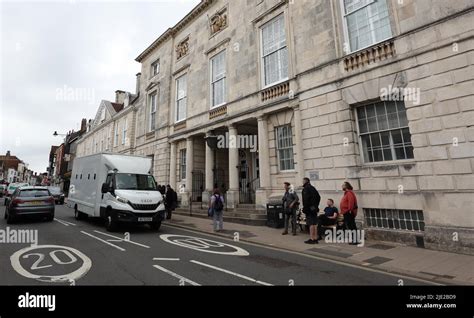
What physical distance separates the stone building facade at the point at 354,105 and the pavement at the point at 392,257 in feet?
2.44

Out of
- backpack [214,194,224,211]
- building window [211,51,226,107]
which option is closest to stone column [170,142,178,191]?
building window [211,51,226,107]

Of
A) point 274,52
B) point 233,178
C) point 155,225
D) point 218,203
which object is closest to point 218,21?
point 274,52

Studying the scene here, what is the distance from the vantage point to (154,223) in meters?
10.1

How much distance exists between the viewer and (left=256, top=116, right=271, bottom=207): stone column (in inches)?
495

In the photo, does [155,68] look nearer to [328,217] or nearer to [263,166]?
[263,166]

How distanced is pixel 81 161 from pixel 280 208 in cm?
1067

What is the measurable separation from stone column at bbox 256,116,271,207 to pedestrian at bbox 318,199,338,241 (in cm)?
364

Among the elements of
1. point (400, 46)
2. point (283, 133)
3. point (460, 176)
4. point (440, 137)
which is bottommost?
point (460, 176)

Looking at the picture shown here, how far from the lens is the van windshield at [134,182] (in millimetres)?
10250

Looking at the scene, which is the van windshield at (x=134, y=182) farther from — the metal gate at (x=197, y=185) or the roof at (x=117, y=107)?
the roof at (x=117, y=107)

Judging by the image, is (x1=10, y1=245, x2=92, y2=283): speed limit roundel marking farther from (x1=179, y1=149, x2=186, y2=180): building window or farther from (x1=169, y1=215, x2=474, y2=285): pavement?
(x1=179, y1=149, x2=186, y2=180): building window
